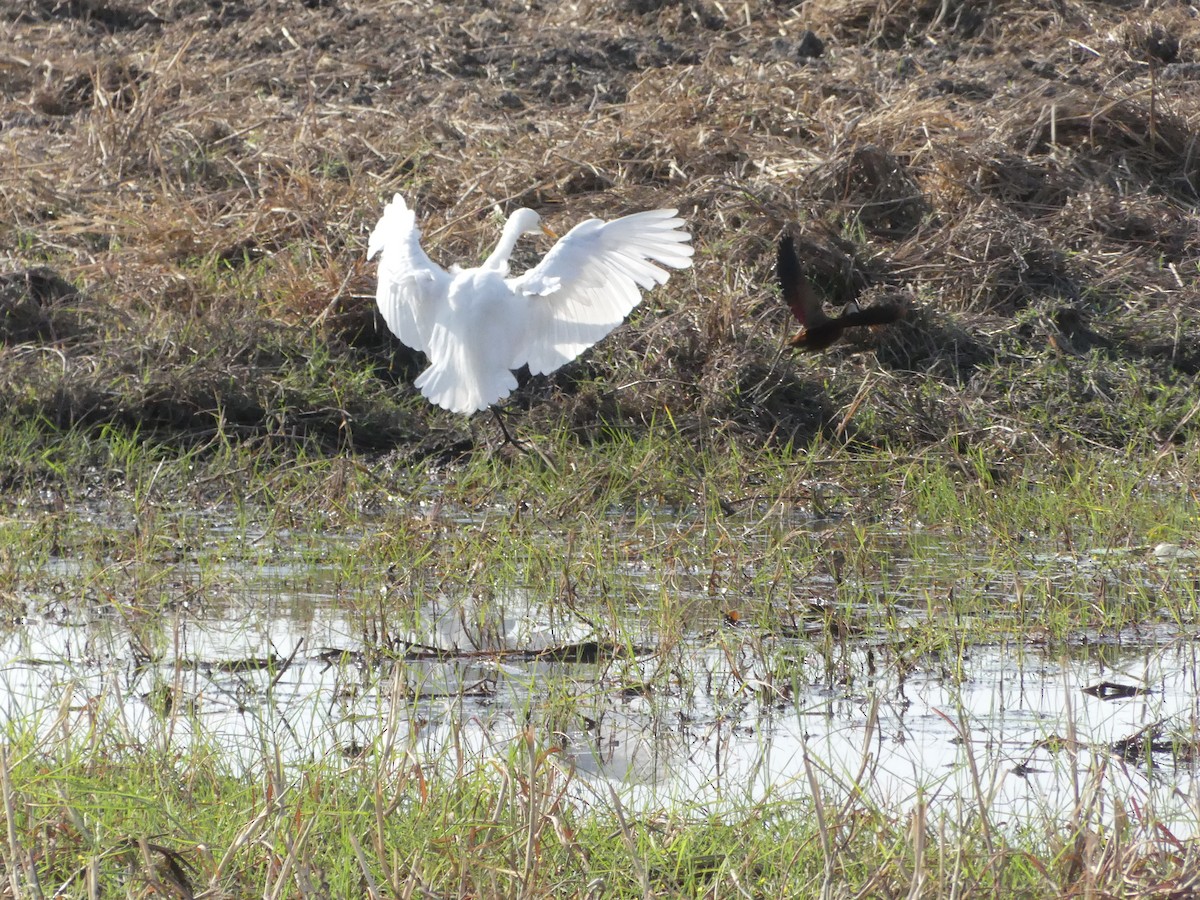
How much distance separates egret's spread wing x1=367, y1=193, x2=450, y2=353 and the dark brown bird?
1468 millimetres

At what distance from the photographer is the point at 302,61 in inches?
424

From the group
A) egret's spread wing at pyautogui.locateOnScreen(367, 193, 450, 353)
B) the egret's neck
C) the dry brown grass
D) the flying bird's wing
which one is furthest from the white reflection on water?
the dry brown grass

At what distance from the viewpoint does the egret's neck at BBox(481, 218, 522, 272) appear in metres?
6.26

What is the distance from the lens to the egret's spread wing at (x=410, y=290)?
6066 mm

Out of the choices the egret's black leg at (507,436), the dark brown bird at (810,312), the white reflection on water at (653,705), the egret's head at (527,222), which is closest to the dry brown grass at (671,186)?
the egret's black leg at (507,436)

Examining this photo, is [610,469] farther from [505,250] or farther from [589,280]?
[505,250]

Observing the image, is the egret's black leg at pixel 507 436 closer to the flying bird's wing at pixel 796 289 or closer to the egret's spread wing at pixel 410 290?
the egret's spread wing at pixel 410 290

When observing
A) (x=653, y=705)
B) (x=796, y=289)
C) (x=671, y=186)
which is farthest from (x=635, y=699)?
(x=671, y=186)

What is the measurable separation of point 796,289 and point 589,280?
3.42 ft

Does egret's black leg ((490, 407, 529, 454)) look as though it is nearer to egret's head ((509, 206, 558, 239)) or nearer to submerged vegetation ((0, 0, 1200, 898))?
submerged vegetation ((0, 0, 1200, 898))

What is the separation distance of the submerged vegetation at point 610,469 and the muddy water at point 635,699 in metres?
0.02

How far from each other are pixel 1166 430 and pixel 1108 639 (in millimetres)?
2673

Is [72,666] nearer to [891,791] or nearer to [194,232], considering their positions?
[891,791]

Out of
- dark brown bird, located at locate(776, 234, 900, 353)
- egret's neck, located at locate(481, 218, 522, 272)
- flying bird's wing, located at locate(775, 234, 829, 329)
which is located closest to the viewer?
dark brown bird, located at locate(776, 234, 900, 353)
